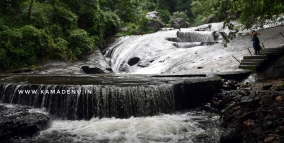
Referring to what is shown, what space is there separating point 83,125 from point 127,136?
1.69m

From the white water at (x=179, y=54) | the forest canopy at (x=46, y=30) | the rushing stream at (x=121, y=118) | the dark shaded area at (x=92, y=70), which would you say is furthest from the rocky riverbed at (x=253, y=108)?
the dark shaded area at (x=92, y=70)

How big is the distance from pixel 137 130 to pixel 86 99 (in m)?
2.27

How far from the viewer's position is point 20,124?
668 cm

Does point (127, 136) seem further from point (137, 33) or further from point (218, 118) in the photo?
point (137, 33)

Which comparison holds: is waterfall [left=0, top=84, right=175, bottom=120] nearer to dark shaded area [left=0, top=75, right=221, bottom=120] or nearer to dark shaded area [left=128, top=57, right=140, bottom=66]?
dark shaded area [left=0, top=75, right=221, bottom=120]

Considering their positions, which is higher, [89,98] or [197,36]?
[197,36]

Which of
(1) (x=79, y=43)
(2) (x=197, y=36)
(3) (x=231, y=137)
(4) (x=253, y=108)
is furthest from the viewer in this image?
(2) (x=197, y=36)

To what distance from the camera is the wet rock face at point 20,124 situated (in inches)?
255

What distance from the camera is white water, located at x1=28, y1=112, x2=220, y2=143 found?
21.7 ft

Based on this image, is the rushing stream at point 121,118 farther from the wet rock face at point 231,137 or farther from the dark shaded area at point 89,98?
the wet rock face at point 231,137

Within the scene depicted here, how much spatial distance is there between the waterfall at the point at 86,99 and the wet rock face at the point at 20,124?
1020 millimetres

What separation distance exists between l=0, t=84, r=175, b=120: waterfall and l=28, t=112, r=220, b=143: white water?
13.8 inches

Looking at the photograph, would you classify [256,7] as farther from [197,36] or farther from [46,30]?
[197,36]

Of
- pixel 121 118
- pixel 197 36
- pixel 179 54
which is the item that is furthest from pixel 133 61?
pixel 121 118
